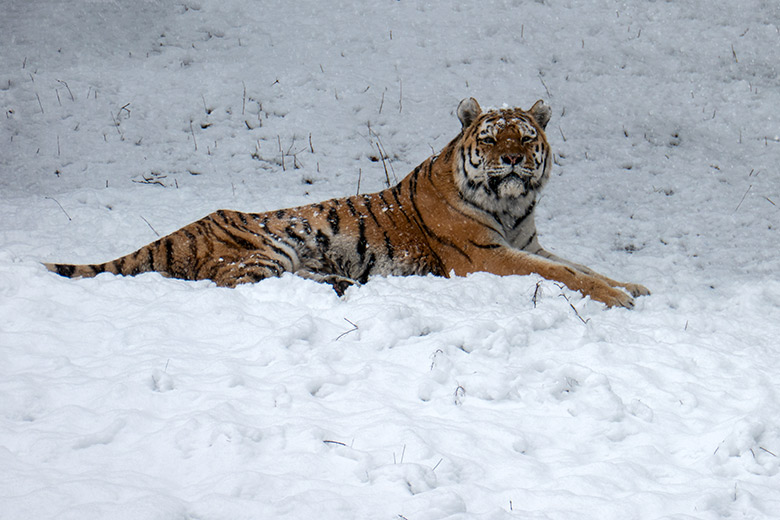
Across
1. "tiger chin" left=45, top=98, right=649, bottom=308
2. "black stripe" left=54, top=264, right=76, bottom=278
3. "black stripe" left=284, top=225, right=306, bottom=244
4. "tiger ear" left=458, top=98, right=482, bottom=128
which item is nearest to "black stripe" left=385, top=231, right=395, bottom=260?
"tiger chin" left=45, top=98, right=649, bottom=308

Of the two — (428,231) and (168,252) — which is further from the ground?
(428,231)

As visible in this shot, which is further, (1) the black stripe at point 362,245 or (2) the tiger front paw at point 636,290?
(1) the black stripe at point 362,245

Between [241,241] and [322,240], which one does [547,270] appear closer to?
[322,240]

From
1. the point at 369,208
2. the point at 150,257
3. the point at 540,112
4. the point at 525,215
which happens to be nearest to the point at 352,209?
the point at 369,208

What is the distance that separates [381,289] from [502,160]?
4.59 ft

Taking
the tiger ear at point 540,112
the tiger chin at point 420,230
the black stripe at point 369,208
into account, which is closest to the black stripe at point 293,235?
the tiger chin at point 420,230

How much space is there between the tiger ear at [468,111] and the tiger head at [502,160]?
4.4 inches

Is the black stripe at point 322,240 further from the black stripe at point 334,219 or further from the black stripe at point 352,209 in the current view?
the black stripe at point 352,209

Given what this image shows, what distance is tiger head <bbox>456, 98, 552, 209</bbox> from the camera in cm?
548

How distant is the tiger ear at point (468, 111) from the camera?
5867 mm

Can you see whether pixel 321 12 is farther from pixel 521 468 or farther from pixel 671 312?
pixel 521 468

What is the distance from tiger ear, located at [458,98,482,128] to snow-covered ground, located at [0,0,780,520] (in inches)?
52.3

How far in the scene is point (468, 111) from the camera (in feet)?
19.3

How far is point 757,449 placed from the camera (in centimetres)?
297
